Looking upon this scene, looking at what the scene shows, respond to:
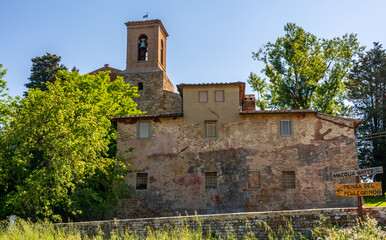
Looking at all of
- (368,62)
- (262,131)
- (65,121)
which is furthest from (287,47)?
→ (65,121)

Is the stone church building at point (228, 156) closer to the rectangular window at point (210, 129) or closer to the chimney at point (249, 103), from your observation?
the rectangular window at point (210, 129)

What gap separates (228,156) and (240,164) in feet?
2.42

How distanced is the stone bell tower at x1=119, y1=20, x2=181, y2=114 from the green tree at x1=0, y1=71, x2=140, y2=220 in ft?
40.9

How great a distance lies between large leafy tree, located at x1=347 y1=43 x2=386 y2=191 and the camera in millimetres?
30391

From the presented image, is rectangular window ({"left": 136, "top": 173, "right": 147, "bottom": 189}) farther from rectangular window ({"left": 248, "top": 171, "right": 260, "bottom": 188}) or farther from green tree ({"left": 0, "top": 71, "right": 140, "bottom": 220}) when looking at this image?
rectangular window ({"left": 248, "top": 171, "right": 260, "bottom": 188})

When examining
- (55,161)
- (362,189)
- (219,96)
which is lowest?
(362,189)

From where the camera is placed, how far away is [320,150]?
19.3 m

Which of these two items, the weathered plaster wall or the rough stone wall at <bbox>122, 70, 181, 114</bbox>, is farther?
the rough stone wall at <bbox>122, 70, 181, 114</bbox>

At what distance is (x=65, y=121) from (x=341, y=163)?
1332 centimetres

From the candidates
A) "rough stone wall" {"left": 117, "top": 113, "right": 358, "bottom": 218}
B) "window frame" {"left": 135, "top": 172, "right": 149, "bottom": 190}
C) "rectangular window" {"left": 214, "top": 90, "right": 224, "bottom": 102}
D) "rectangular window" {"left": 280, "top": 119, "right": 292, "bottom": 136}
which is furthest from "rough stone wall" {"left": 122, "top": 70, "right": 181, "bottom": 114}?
"rectangular window" {"left": 280, "top": 119, "right": 292, "bottom": 136}

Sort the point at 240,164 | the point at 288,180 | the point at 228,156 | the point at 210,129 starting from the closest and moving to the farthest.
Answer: the point at 288,180 → the point at 240,164 → the point at 228,156 → the point at 210,129

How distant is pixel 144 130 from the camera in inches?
816

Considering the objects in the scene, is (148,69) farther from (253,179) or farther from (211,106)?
(253,179)

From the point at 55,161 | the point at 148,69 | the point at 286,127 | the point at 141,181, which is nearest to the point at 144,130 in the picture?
the point at 141,181
